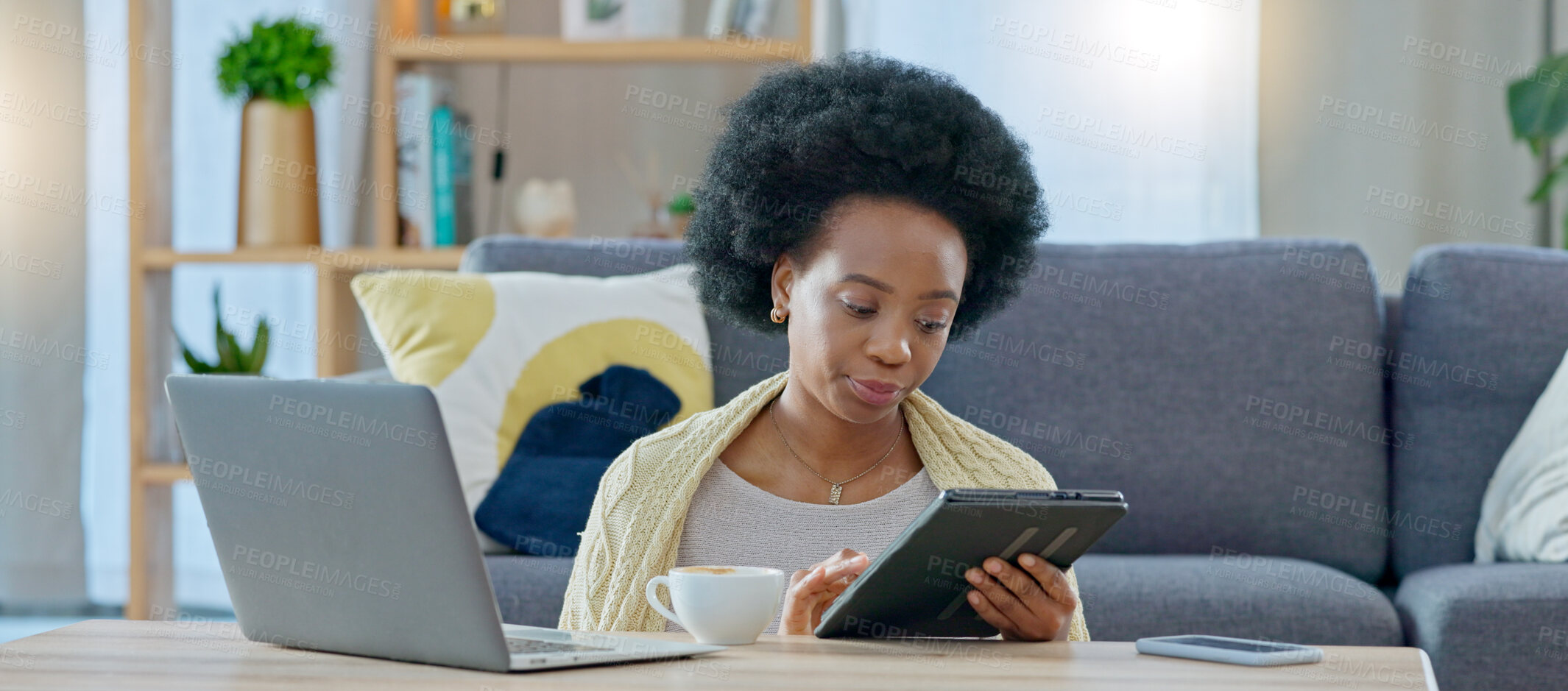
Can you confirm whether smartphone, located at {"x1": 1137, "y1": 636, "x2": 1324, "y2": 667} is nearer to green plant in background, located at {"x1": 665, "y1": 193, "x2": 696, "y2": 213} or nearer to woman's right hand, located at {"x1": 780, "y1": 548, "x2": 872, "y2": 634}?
woman's right hand, located at {"x1": 780, "y1": 548, "x2": 872, "y2": 634}

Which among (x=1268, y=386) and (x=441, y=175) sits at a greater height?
(x=441, y=175)

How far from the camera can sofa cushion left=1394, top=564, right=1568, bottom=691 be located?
5.39 ft

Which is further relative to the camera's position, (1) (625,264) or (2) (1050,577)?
(1) (625,264)

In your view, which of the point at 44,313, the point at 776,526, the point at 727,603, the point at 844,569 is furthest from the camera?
the point at 44,313

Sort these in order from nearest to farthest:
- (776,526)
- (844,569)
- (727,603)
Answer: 1. (727,603)
2. (844,569)
3. (776,526)

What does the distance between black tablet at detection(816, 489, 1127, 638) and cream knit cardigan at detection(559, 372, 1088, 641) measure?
0.27 meters

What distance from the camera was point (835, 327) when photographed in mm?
→ 1205

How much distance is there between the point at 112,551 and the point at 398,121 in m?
1.41

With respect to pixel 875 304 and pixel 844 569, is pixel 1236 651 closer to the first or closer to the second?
pixel 844 569

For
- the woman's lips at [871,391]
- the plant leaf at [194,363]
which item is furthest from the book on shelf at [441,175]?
the woman's lips at [871,391]

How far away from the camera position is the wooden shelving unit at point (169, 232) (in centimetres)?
264

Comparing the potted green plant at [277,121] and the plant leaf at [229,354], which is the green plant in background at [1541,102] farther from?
the plant leaf at [229,354]

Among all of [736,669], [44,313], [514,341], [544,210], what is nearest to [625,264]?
[514,341]

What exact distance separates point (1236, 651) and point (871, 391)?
46cm
